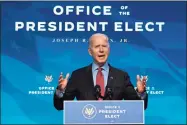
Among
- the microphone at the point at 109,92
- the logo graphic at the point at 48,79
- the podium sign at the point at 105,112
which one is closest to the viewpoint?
the podium sign at the point at 105,112

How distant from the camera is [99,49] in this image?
342 cm

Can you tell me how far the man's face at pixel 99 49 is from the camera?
342 centimetres

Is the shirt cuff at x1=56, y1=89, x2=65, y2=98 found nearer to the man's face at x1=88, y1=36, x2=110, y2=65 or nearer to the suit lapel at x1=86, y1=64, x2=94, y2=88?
the suit lapel at x1=86, y1=64, x2=94, y2=88

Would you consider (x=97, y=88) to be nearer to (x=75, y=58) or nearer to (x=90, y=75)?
(x=90, y=75)

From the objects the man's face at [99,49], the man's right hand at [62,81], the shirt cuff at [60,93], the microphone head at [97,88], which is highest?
the man's face at [99,49]

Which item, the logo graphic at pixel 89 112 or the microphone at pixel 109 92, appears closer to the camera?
the logo graphic at pixel 89 112

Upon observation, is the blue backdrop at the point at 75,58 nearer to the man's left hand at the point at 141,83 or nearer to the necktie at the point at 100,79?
the man's left hand at the point at 141,83

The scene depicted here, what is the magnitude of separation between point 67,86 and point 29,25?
693 mm

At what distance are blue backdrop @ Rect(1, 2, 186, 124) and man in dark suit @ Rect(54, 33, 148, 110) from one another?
0.06 m

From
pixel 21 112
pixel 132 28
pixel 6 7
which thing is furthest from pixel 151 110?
pixel 6 7

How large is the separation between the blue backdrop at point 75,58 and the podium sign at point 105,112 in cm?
36

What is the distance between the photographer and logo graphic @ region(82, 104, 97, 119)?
3104 mm

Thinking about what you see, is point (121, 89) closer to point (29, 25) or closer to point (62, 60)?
point (62, 60)

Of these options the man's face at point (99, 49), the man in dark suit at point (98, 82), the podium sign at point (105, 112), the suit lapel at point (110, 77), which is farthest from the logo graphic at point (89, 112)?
the man's face at point (99, 49)
